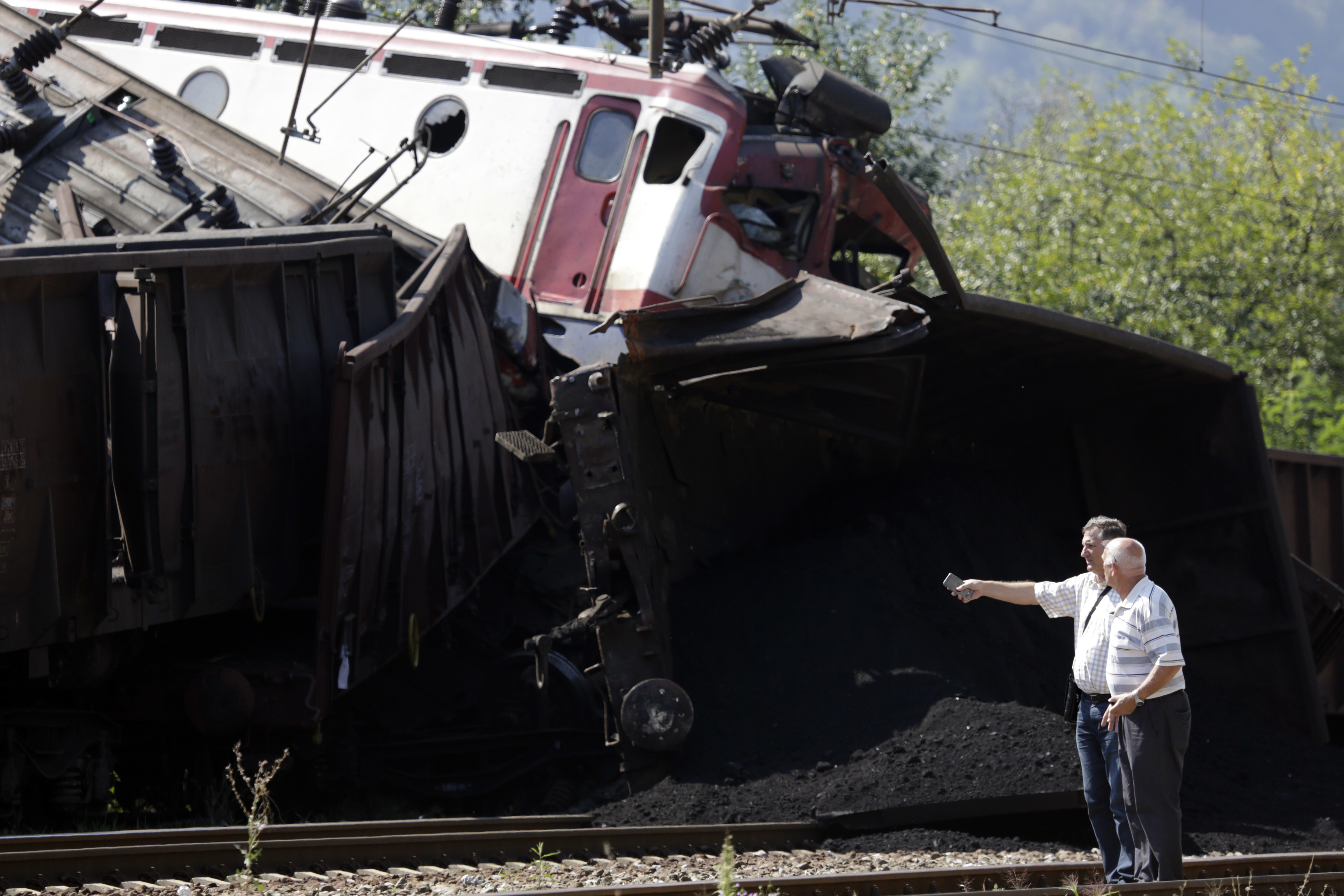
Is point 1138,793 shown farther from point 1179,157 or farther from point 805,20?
point 1179,157

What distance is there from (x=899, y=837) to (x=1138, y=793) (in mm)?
1570

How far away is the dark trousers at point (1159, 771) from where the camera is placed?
4.80 meters

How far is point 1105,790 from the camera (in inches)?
204

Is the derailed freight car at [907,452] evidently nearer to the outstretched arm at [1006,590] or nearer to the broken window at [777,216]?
the broken window at [777,216]

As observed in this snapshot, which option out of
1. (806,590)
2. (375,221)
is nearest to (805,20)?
(375,221)

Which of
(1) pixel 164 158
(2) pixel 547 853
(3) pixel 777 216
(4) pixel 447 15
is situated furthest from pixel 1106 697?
(4) pixel 447 15

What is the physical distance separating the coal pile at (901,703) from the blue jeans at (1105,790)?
0.98m

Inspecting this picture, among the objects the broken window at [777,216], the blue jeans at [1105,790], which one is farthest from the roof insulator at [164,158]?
the blue jeans at [1105,790]

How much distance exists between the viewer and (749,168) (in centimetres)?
1059

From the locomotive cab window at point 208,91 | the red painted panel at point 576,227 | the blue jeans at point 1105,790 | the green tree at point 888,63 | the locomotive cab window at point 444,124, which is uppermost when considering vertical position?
the green tree at point 888,63

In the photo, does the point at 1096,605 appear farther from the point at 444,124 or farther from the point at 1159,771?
the point at 444,124

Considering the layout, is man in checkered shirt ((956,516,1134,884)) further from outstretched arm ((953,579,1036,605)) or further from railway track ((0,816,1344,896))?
railway track ((0,816,1344,896))

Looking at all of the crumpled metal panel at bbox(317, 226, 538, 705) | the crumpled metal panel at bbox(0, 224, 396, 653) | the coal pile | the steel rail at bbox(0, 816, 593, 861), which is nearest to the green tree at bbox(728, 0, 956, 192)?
the coal pile

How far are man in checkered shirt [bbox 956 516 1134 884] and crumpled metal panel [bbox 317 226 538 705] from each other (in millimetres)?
3346
